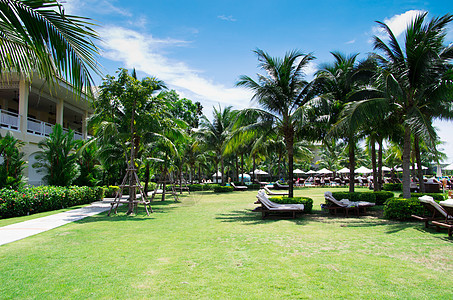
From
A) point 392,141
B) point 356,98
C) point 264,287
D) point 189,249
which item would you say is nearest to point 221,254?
point 189,249

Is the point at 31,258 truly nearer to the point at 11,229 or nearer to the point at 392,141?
the point at 11,229

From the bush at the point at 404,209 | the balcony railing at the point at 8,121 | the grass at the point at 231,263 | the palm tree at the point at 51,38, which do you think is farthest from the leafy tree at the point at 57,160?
the bush at the point at 404,209

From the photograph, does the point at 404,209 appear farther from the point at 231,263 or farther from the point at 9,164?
the point at 9,164

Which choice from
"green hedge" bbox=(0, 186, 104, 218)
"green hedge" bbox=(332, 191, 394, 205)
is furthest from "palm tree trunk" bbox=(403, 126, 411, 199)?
"green hedge" bbox=(0, 186, 104, 218)

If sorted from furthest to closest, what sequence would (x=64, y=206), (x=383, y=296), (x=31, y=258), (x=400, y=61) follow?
1. (x=64, y=206)
2. (x=400, y=61)
3. (x=31, y=258)
4. (x=383, y=296)

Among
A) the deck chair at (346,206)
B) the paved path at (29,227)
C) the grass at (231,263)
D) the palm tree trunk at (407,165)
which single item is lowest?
the paved path at (29,227)

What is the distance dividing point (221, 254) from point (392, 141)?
15.0m

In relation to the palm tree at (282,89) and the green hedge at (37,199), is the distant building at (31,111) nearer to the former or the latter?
the green hedge at (37,199)

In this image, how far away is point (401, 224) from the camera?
28.5 ft

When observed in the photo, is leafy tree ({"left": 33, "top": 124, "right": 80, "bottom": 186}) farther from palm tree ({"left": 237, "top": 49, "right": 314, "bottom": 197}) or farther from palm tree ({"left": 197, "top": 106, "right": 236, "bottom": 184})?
palm tree ({"left": 197, "top": 106, "right": 236, "bottom": 184})

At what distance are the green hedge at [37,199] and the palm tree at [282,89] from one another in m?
8.95

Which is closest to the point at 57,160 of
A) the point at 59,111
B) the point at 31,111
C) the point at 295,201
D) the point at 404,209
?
the point at 59,111

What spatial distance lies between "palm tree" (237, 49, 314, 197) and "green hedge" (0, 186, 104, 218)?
8952 millimetres

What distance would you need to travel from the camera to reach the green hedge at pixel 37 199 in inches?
411
